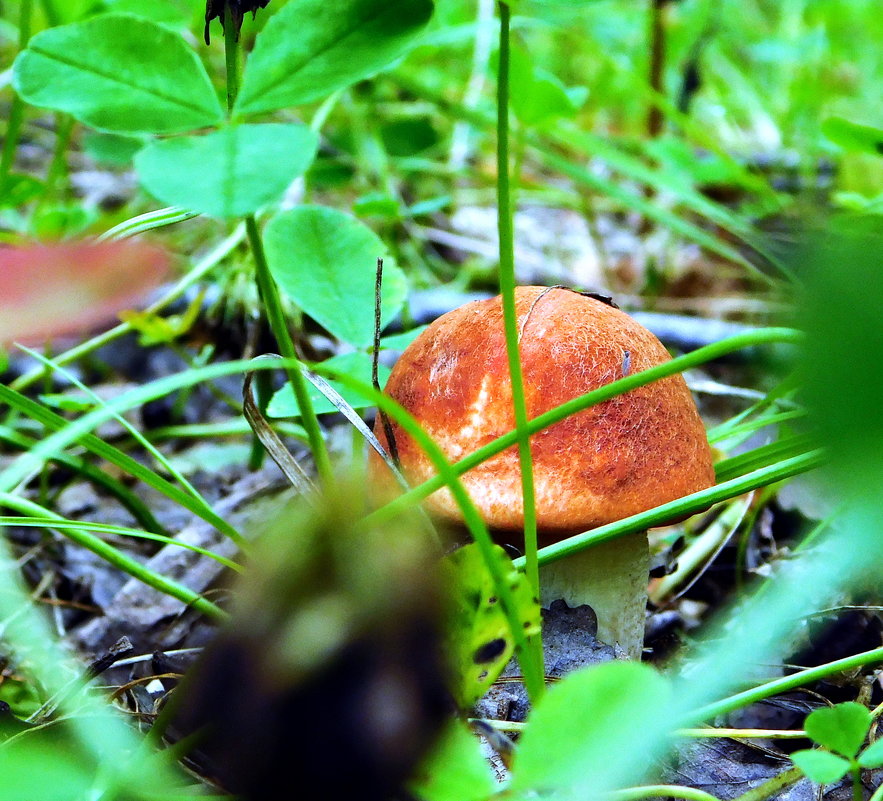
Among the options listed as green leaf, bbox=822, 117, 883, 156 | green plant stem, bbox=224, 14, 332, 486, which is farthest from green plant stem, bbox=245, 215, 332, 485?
green leaf, bbox=822, 117, 883, 156

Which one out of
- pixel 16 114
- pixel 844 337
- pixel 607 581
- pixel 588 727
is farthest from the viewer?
pixel 16 114

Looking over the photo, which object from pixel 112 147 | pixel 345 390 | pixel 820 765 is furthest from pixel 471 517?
pixel 112 147

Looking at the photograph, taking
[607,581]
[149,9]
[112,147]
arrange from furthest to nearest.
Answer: [112,147]
[149,9]
[607,581]

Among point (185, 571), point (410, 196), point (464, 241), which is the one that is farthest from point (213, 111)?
point (410, 196)

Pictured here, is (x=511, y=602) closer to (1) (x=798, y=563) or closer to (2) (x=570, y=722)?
(2) (x=570, y=722)

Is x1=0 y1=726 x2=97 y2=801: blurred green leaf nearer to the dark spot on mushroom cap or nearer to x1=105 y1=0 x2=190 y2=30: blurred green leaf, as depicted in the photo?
the dark spot on mushroom cap

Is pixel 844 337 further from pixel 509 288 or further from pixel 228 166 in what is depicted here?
pixel 228 166
